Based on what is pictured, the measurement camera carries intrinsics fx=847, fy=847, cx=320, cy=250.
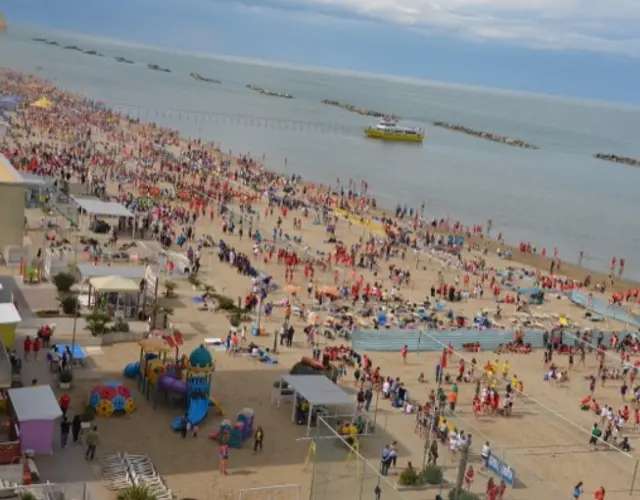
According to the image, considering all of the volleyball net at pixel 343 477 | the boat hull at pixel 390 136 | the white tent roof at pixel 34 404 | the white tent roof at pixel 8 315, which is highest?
the boat hull at pixel 390 136

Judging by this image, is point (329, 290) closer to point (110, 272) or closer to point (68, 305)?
point (110, 272)

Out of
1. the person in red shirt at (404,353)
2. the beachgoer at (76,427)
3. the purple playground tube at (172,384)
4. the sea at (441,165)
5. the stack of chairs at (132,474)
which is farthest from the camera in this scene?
the sea at (441,165)

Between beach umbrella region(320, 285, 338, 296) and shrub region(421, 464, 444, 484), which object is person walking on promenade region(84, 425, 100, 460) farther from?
beach umbrella region(320, 285, 338, 296)

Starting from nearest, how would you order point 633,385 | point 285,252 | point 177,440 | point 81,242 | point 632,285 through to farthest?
point 177,440
point 633,385
point 81,242
point 285,252
point 632,285

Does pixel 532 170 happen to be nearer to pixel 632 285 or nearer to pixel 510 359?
pixel 632 285

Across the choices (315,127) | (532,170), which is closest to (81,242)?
(532,170)

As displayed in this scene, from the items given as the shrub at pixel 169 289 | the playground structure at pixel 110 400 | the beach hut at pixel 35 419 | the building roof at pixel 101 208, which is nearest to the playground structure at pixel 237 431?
the playground structure at pixel 110 400

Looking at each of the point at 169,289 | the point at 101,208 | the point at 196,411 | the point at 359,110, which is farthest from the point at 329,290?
the point at 359,110

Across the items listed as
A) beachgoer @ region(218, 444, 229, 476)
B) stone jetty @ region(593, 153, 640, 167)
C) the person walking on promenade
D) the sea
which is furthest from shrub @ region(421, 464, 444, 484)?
stone jetty @ region(593, 153, 640, 167)

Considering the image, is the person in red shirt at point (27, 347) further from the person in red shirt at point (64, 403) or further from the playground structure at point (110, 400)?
the person in red shirt at point (64, 403)
